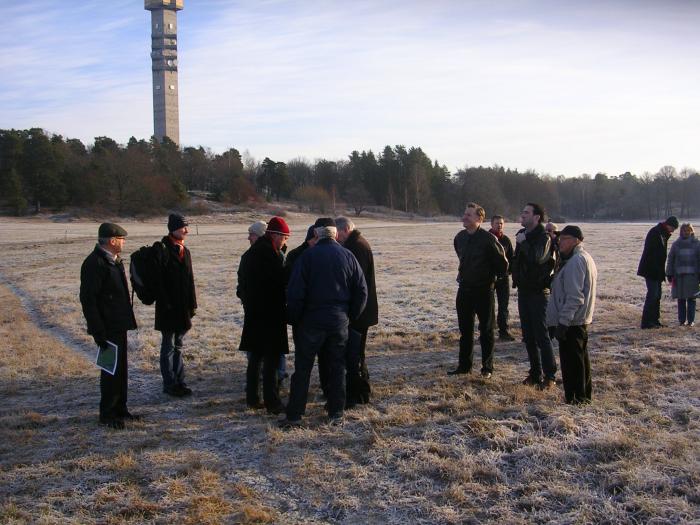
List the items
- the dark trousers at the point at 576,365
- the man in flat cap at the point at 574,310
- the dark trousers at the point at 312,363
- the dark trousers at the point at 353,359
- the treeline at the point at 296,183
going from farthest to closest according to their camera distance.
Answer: the treeline at the point at 296,183 → the dark trousers at the point at 353,359 → the dark trousers at the point at 576,365 → the man in flat cap at the point at 574,310 → the dark trousers at the point at 312,363

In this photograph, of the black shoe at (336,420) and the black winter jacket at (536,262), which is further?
the black winter jacket at (536,262)

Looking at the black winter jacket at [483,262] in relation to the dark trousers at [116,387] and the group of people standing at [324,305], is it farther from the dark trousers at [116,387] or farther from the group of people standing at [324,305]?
the dark trousers at [116,387]

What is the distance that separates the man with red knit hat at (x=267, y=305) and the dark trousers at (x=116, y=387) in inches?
49.4

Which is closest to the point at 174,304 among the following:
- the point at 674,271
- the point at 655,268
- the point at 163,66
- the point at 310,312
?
the point at 310,312

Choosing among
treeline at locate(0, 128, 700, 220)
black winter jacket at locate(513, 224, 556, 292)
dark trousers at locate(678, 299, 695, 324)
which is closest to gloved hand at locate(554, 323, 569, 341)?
black winter jacket at locate(513, 224, 556, 292)

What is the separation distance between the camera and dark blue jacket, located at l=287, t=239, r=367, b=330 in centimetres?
584

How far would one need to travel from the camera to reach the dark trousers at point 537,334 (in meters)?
7.11

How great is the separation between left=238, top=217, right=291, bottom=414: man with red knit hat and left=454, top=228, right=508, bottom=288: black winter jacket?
2.52 metres

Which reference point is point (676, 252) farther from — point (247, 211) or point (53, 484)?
point (247, 211)

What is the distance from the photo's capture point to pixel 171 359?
7.05 meters

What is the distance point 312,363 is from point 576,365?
Result: 280 centimetres

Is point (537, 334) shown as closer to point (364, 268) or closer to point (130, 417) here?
point (364, 268)

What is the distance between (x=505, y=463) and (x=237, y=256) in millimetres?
22726

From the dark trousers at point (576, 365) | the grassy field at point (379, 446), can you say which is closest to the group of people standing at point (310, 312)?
the grassy field at point (379, 446)
